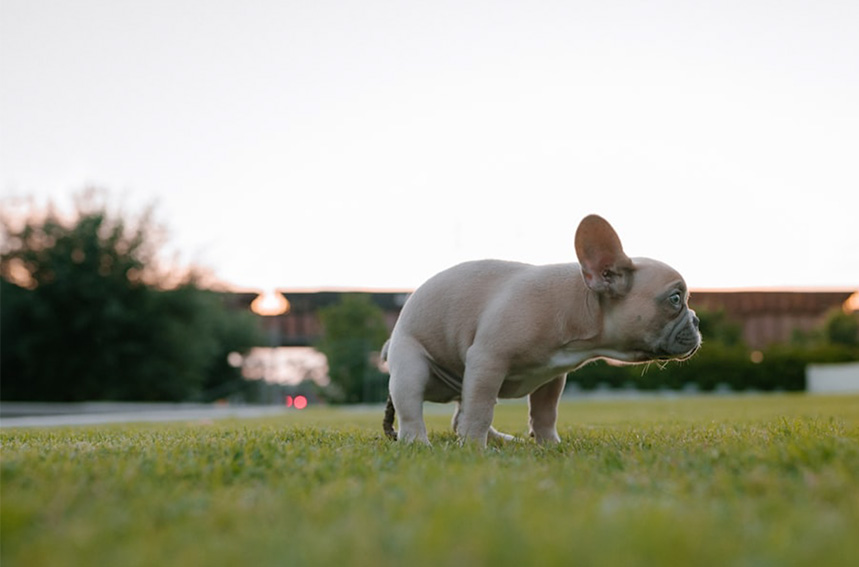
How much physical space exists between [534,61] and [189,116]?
798 centimetres

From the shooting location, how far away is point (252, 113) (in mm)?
16969

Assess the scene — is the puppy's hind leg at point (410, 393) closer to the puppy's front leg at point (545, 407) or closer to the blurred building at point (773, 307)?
the puppy's front leg at point (545, 407)

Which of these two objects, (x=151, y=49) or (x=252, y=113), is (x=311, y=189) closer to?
(x=252, y=113)

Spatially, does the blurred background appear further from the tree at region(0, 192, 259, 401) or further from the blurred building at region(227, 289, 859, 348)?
the blurred building at region(227, 289, 859, 348)

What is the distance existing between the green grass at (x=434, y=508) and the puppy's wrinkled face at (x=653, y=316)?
1.02 meters

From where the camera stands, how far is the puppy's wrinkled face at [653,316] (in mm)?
4301

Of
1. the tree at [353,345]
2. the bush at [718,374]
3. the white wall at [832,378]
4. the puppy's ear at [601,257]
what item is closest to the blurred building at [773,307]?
the bush at [718,374]

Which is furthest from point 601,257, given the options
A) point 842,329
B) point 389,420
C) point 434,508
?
point 842,329

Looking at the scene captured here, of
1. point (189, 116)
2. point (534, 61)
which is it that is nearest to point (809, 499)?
point (534, 61)

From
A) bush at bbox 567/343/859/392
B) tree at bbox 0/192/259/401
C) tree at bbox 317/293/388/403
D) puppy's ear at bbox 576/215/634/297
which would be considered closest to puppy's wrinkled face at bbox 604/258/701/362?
puppy's ear at bbox 576/215/634/297

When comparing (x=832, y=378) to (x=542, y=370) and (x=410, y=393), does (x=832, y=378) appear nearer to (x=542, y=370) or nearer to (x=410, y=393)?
(x=542, y=370)

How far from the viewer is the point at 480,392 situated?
4285 mm

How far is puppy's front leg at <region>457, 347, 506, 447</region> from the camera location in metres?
4.27

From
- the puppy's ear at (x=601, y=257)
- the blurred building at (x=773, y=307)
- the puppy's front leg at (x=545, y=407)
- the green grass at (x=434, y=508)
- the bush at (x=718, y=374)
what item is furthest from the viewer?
the blurred building at (x=773, y=307)
